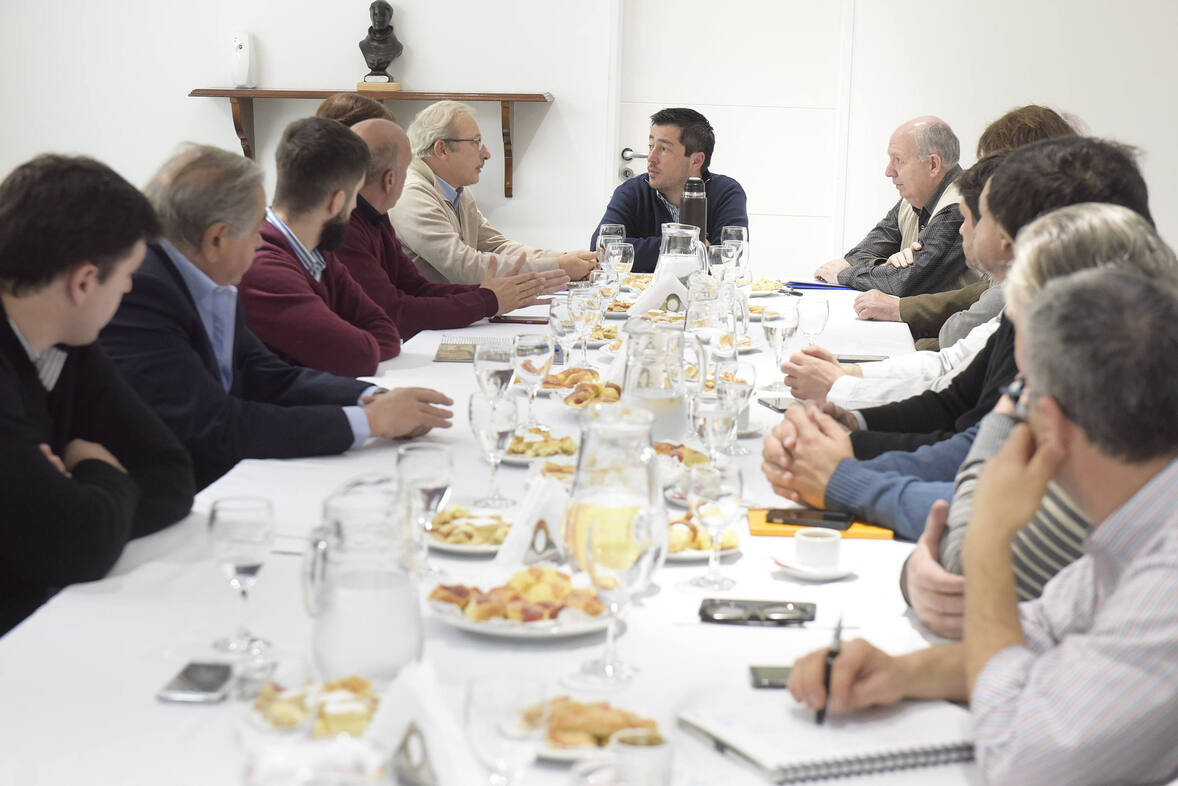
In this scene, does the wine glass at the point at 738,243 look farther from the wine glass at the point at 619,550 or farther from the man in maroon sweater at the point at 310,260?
the wine glass at the point at 619,550

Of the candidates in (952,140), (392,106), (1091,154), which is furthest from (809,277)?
(1091,154)

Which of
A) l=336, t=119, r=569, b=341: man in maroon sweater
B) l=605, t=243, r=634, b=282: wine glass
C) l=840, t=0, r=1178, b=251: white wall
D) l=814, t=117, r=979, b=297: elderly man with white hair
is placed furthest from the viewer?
l=840, t=0, r=1178, b=251: white wall

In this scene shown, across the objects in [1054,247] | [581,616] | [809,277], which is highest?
[1054,247]

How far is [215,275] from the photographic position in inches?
95.1

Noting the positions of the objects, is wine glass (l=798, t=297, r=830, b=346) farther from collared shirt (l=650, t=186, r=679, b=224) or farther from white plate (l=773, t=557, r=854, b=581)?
collared shirt (l=650, t=186, r=679, b=224)

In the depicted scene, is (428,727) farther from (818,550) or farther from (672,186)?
(672,186)

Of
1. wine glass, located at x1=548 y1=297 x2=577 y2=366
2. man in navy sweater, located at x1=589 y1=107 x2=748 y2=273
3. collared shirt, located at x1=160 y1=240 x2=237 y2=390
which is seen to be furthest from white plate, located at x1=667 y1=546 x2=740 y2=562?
man in navy sweater, located at x1=589 y1=107 x2=748 y2=273

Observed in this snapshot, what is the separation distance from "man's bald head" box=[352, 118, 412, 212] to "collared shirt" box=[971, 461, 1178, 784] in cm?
318

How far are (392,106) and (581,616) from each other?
18.1ft

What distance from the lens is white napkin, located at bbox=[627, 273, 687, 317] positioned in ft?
12.3

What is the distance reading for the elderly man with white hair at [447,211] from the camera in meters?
4.89

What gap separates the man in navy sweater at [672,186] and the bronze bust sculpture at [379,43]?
144cm

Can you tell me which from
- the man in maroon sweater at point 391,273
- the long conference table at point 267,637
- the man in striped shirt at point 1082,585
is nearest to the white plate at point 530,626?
the long conference table at point 267,637

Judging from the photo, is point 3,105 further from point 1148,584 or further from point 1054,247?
point 1148,584
